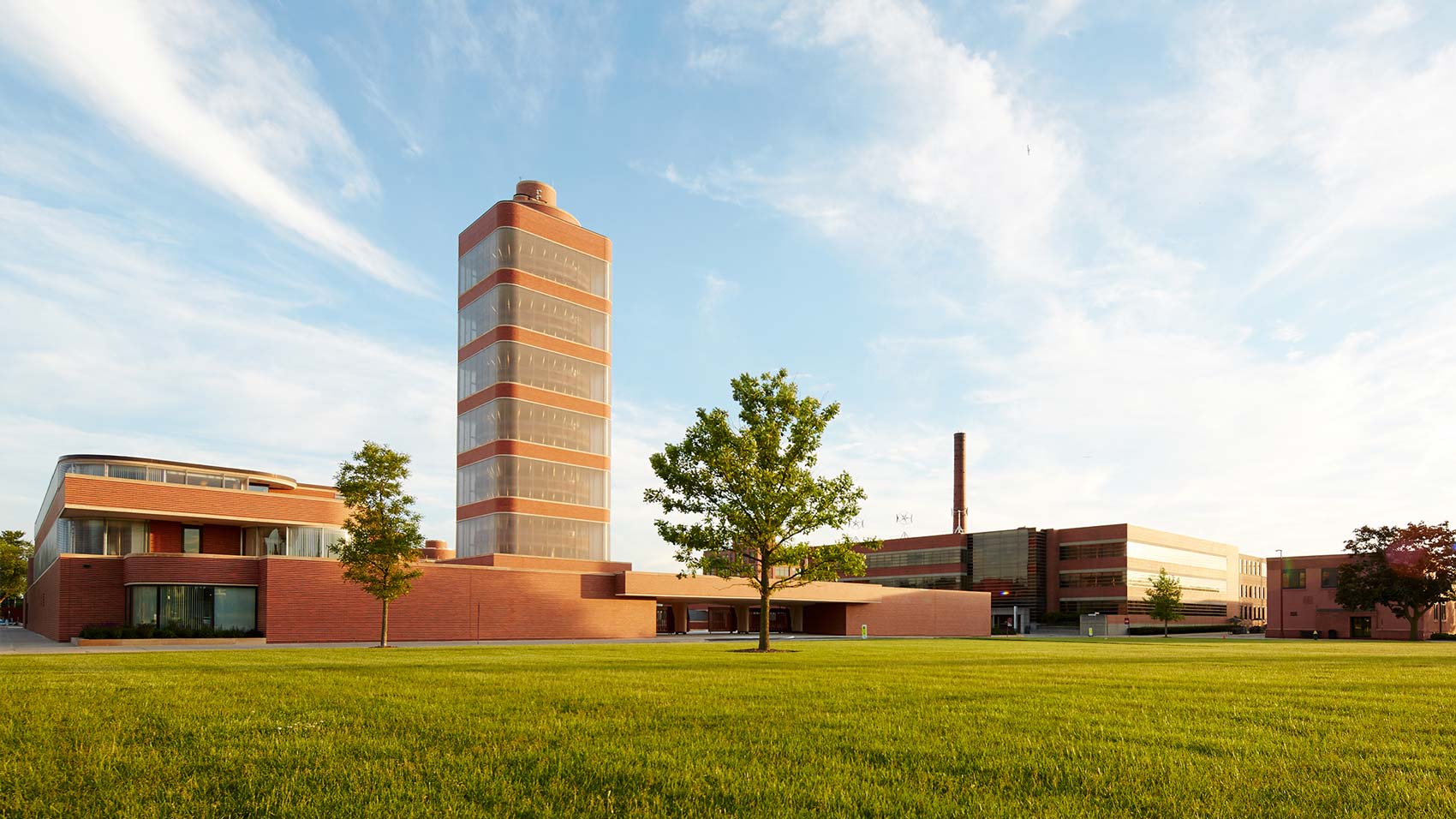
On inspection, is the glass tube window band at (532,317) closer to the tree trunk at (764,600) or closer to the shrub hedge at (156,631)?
the shrub hedge at (156,631)

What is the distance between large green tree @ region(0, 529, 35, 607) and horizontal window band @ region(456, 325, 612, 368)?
5140 centimetres

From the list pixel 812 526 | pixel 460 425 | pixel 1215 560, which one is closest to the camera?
pixel 812 526

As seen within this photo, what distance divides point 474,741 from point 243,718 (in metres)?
3.38

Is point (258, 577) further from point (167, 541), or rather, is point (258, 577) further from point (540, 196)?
point (540, 196)

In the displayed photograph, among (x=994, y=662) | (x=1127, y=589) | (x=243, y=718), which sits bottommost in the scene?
(x=1127, y=589)

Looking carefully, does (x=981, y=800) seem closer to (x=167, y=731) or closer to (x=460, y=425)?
(x=167, y=731)

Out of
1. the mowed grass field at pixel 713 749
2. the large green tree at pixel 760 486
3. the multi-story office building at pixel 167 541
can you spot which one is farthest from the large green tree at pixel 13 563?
the mowed grass field at pixel 713 749

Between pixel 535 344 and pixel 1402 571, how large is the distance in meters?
78.2

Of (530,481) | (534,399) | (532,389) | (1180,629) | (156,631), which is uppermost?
(532,389)

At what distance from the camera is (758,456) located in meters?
39.8

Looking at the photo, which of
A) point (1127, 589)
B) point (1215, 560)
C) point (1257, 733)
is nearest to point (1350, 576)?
point (1127, 589)

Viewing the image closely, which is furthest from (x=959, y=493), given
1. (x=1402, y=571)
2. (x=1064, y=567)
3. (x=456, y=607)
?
(x=456, y=607)

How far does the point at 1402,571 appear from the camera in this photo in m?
85.4

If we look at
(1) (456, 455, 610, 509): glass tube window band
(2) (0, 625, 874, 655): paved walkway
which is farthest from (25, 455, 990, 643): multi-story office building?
(1) (456, 455, 610, 509): glass tube window band
